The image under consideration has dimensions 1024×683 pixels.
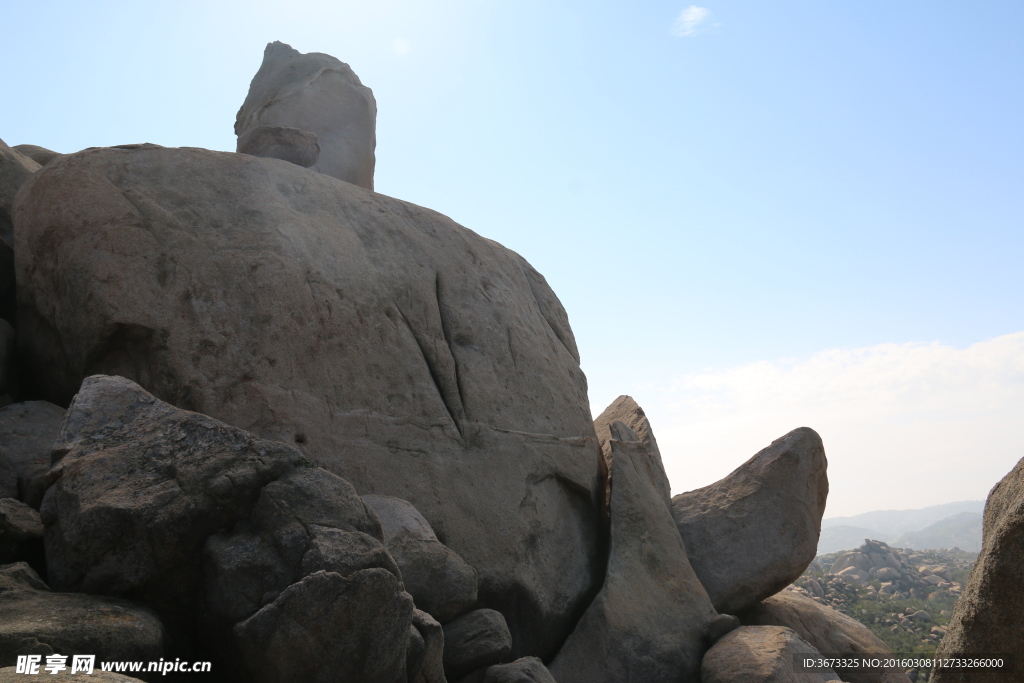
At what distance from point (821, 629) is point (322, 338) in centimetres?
621

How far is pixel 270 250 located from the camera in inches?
241

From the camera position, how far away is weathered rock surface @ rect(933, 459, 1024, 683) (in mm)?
3951

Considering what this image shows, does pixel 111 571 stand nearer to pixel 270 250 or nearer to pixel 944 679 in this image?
pixel 270 250

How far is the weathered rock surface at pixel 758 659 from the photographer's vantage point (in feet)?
20.5

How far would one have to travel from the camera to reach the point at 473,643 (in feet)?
16.4

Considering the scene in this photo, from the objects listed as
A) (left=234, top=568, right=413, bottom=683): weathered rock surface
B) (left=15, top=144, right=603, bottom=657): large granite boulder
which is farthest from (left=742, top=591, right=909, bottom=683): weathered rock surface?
(left=234, top=568, right=413, bottom=683): weathered rock surface

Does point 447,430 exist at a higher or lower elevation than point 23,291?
lower

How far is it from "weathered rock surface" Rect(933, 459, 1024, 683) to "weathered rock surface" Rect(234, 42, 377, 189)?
865cm

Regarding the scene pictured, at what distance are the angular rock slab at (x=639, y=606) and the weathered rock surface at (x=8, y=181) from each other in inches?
244

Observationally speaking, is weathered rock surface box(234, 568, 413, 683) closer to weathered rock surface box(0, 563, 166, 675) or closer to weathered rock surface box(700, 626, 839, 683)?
weathered rock surface box(0, 563, 166, 675)

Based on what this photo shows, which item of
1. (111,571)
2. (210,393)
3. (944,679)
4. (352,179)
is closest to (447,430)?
(210,393)

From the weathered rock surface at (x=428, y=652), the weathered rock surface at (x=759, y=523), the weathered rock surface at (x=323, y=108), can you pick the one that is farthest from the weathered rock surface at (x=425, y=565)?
the weathered rock surface at (x=323, y=108)

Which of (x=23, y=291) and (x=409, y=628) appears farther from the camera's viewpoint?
(x=23, y=291)

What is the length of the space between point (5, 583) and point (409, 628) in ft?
6.11
